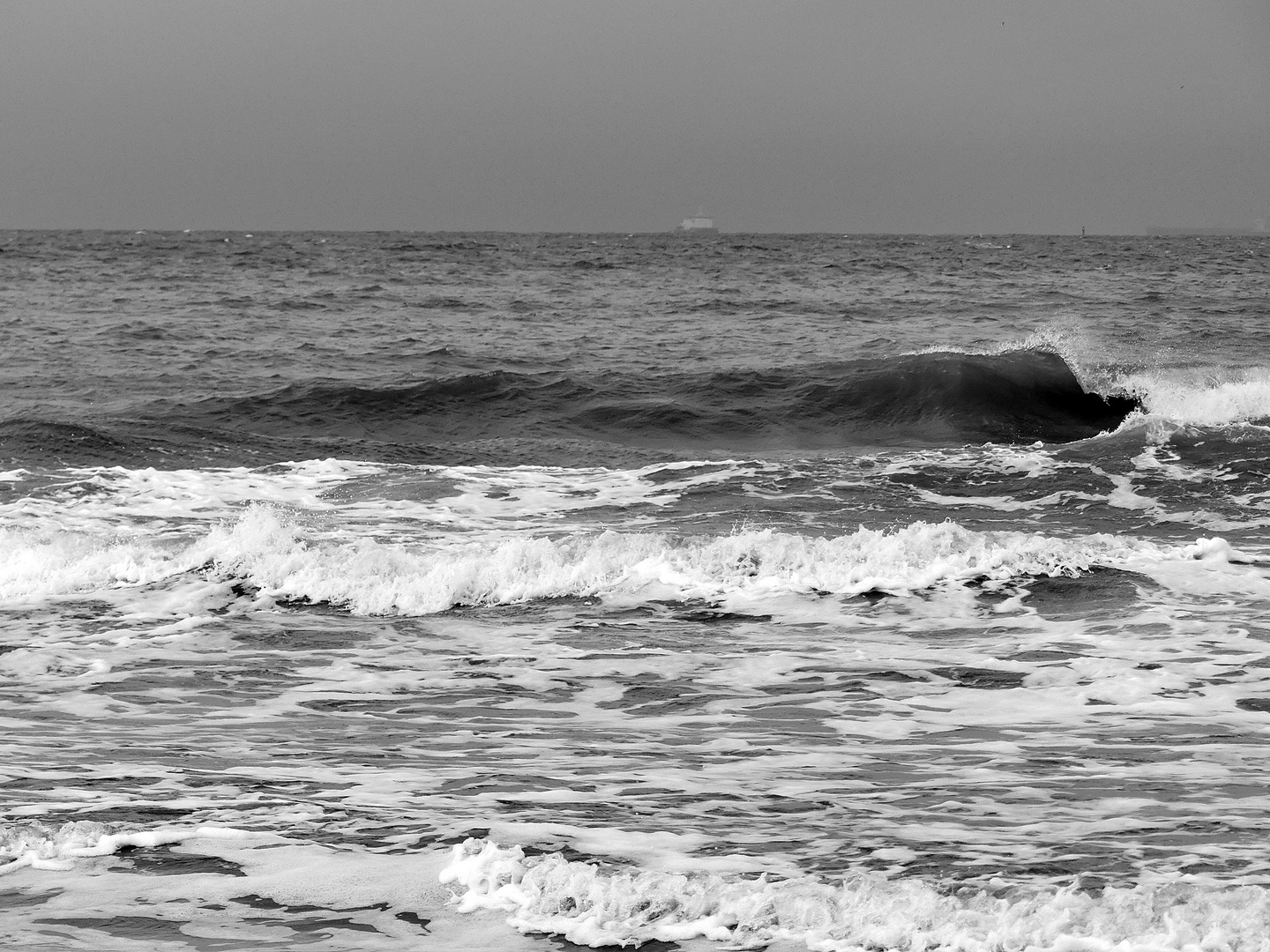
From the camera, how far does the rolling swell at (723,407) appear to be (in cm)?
1516

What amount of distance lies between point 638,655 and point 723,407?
9925 millimetres

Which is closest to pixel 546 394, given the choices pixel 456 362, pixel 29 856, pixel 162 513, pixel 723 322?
pixel 456 362

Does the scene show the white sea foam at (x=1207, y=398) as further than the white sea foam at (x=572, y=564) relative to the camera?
Yes

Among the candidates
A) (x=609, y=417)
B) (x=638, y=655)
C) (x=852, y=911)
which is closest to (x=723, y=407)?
(x=609, y=417)

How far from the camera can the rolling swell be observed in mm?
15156

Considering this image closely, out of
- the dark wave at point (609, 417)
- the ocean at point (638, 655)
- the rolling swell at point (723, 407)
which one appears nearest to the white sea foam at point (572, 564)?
the ocean at point (638, 655)

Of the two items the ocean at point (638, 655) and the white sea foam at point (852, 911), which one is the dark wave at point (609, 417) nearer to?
the ocean at point (638, 655)

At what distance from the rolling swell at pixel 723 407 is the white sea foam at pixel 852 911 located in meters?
11.0

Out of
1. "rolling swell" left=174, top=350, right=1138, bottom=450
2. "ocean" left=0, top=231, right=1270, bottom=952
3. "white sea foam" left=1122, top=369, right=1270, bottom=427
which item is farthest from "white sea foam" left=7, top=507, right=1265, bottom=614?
"white sea foam" left=1122, top=369, right=1270, bottom=427

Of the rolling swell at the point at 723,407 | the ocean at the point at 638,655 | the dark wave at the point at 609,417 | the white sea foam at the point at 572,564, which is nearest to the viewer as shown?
the ocean at the point at 638,655

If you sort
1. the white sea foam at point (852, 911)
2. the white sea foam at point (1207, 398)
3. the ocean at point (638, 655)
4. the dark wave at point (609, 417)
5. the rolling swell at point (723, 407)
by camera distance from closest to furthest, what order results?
the white sea foam at point (852, 911) < the ocean at point (638, 655) < the dark wave at point (609, 417) < the white sea foam at point (1207, 398) < the rolling swell at point (723, 407)

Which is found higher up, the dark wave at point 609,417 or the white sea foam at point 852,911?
the dark wave at point 609,417

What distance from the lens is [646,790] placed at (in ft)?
15.5

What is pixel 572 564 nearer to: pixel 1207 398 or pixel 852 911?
pixel 852 911
